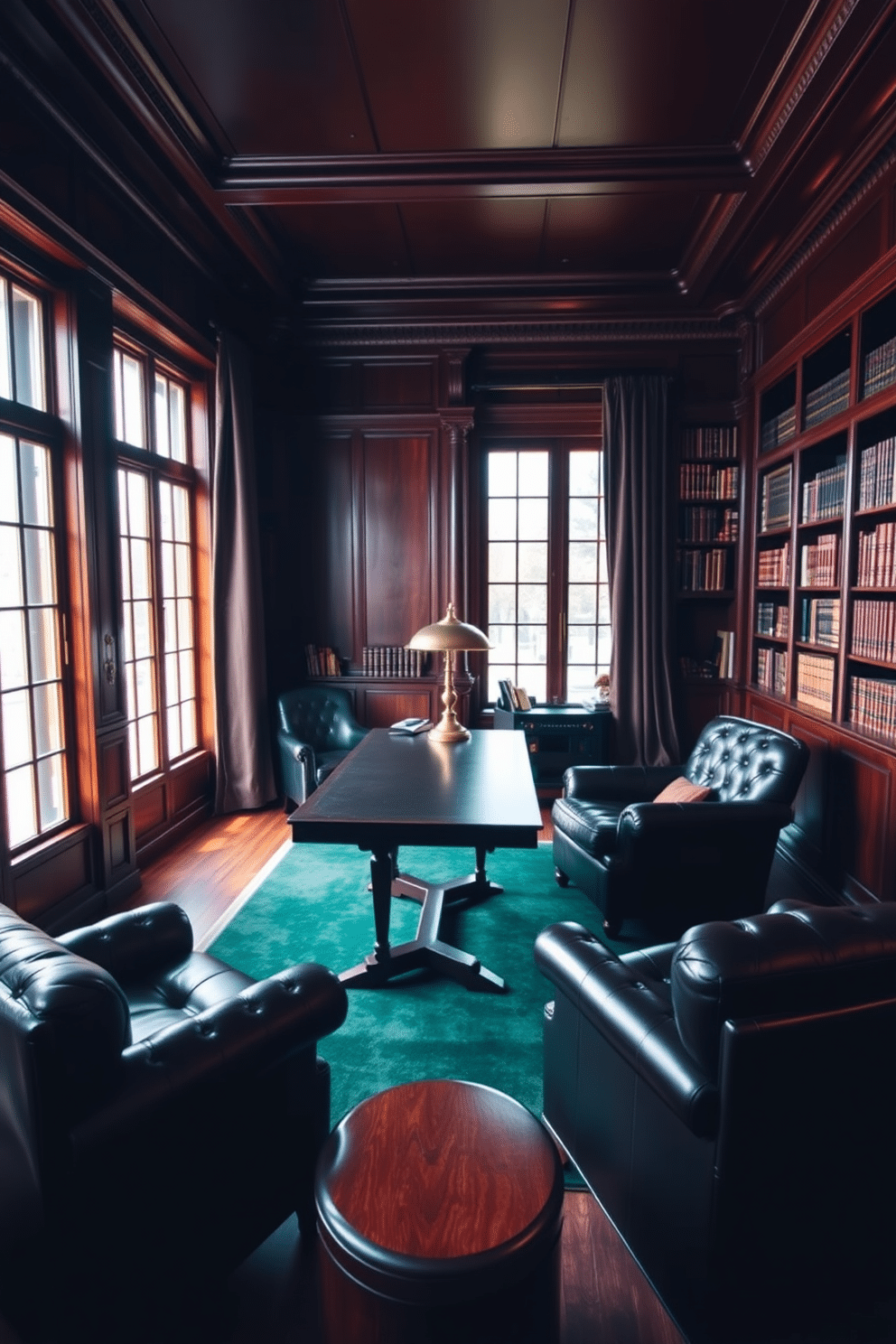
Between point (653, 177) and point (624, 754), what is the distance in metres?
3.28

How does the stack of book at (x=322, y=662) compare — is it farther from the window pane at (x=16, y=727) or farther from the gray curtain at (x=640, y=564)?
the window pane at (x=16, y=727)

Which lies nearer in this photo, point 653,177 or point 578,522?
point 653,177

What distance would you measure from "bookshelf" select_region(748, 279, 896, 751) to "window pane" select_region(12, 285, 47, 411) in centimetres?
340

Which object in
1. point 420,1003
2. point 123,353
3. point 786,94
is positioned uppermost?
point 786,94

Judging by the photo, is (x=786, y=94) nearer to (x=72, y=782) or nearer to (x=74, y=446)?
(x=74, y=446)

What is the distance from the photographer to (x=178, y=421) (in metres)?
4.59

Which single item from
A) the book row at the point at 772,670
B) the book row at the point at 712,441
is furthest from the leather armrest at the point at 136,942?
the book row at the point at 712,441

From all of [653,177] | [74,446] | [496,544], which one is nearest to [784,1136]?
[74,446]

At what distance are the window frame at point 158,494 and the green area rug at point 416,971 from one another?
0.99m

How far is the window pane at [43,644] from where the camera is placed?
10.3 feet

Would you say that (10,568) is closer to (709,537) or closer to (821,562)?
(821,562)

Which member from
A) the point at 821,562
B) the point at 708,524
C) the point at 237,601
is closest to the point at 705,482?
the point at 708,524

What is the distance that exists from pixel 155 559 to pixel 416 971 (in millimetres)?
2656

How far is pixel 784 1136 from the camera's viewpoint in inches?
52.1
